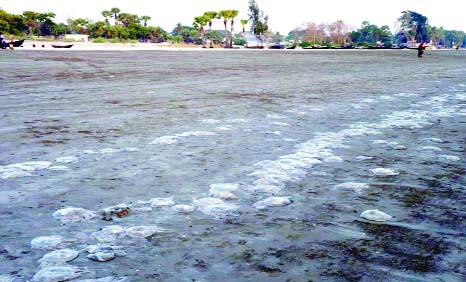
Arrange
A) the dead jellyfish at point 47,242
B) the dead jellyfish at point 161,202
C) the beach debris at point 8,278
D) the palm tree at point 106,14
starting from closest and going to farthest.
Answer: the beach debris at point 8,278 < the dead jellyfish at point 47,242 < the dead jellyfish at point 161,202 < the palm tree at point 106,14

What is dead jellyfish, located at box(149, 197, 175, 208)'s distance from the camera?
308 cm

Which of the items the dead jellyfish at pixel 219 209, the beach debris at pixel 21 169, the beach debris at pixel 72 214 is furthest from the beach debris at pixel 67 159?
the dead jellyfish at pixel 219 209

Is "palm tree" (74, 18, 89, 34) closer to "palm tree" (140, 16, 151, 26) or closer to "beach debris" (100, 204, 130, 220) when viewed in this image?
"palm tree" (140, 16, 151, 26)

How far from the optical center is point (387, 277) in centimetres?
210

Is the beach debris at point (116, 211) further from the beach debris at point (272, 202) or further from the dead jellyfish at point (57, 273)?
the beach debris at point (272, 202)

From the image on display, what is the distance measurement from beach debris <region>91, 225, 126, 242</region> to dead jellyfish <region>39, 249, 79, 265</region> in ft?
0.67

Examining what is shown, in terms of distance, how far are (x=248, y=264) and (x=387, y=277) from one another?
2.30ft

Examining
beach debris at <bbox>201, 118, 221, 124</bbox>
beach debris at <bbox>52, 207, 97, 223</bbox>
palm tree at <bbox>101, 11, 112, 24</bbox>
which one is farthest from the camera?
palm tree at <bbox>101, 11, 112, 24</bbox>

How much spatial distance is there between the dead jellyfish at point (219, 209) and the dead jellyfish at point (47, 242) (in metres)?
0.97

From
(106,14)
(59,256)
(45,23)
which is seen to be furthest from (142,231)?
Answer: (106,14)

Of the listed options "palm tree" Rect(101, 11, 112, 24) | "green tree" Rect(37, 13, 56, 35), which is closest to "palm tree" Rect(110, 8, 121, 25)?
"palm tree" Rect(101, 11, 112, 24)

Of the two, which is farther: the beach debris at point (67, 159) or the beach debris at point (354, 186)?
the beach debris at point (67, 159)

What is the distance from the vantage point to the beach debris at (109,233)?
2.51 meters

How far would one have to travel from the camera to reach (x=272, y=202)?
125 inches
